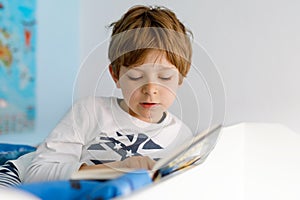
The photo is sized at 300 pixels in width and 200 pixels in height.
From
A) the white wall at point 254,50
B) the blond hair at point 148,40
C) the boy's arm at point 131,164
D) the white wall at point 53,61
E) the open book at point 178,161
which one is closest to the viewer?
the open book at point 178,161

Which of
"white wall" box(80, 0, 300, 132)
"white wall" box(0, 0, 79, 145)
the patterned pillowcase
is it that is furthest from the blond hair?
"white wall" box(0, 0, 79, 145)

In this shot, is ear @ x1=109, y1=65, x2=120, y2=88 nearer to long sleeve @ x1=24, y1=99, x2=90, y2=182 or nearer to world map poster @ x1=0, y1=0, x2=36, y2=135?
long sleeve @ x1=24, y1=99, x2=90, y2=182

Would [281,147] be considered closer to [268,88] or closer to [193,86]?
[193,86]

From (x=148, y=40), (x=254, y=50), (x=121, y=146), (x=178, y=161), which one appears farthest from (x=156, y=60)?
(x=254, y=50)

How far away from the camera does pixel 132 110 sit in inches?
33.8

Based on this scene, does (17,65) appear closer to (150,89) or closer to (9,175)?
(9,175)

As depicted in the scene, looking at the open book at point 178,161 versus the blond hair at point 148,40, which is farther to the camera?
the blond hair at point 148,40

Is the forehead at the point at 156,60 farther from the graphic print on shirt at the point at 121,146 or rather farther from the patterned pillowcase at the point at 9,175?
the patterned pillowcase at the point at 9,175

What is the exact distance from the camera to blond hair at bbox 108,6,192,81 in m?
0.78

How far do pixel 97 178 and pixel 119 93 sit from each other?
0.39 metres

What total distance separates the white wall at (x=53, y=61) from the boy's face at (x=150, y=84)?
1.78 meters

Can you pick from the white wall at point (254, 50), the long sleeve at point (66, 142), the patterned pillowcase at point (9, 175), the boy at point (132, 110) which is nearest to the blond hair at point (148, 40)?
the boy at point (132, 110)

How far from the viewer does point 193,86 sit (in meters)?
0.86

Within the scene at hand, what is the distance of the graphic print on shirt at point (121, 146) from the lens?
0.80 m
